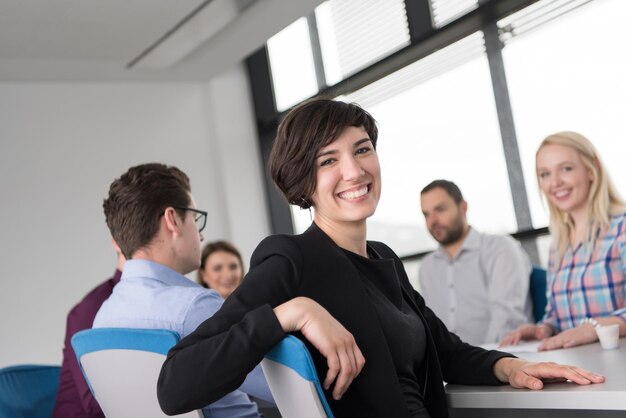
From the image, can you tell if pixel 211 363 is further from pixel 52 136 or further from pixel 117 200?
pixel 52 136

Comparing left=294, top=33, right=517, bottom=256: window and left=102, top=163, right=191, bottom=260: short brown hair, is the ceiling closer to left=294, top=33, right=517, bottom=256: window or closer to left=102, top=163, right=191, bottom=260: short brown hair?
left=294, top=33, right=517, bottom=256: window

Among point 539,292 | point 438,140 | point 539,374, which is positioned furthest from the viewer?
point 438,140

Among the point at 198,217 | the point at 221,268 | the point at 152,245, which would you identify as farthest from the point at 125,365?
the point at 221,268

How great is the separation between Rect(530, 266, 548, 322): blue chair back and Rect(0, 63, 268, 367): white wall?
3.40 metres

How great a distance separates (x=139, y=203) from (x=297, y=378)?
3.84 ft

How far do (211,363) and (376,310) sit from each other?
417mm

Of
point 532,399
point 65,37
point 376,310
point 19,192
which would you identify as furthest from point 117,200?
point 19,192

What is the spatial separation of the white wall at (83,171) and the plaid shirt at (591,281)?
3.94 metres

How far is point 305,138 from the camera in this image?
168 cm

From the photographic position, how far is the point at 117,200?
2404 mm

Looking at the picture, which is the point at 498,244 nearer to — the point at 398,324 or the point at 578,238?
the point at 578,238

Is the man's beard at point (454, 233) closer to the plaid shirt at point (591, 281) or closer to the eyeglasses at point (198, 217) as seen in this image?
the plaid shirt at point (591, 281)

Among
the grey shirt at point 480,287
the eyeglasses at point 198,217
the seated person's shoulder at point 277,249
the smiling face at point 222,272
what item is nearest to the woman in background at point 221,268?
the smiling face at point 222,272

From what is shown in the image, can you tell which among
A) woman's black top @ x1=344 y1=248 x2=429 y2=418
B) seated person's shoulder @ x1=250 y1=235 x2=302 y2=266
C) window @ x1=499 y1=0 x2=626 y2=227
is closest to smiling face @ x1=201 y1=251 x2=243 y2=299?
window @ x1=499 y1=0 x2=626 y2=227
